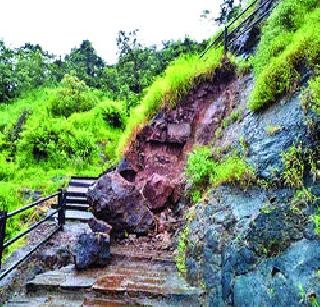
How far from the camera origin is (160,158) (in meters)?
8.40

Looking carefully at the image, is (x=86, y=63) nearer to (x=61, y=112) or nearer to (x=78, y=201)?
(x=61, y=112)

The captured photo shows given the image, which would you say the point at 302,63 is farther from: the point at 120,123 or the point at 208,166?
the point at 120,123

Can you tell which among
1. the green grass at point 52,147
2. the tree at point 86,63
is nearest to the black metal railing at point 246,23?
the green grass at point 52,147

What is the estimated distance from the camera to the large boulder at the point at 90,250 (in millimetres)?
5613

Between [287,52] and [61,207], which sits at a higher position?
[287,52]

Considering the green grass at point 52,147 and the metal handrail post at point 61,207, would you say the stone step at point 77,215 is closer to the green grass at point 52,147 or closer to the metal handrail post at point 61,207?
the metal handrail post at point 61,207

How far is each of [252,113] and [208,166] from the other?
1.12 metres

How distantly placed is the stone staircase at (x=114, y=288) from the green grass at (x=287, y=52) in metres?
2.85

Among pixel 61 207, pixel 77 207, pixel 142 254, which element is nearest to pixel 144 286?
pixel 142 254

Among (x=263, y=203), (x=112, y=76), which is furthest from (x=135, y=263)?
(x=112, y=76)

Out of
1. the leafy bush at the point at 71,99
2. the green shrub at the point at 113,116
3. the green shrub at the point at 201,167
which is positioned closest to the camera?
the green shrub at the point at 201,167

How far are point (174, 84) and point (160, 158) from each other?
172 centimetres

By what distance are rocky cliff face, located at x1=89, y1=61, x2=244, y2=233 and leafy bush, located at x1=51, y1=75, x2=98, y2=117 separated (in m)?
11.3

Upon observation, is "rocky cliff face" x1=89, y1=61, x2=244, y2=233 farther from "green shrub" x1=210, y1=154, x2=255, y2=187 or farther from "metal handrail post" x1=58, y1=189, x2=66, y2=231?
"green shrub" x1=210, y1=154, x2=255, y2=187
